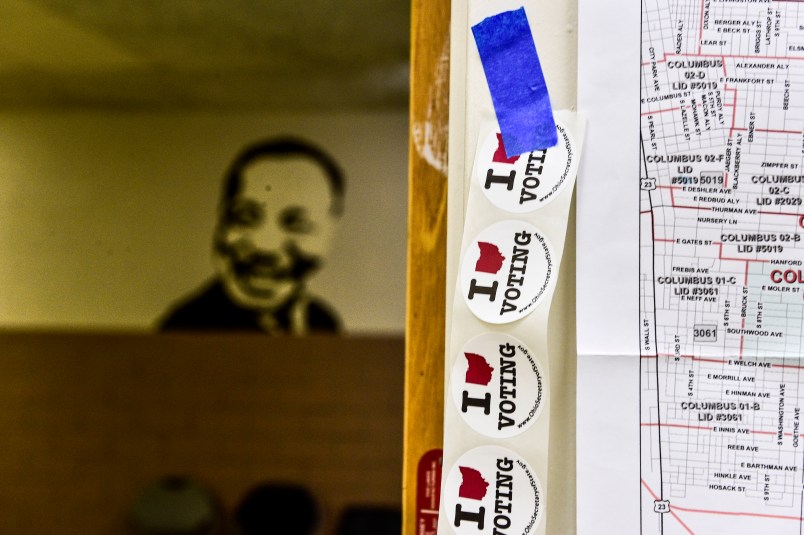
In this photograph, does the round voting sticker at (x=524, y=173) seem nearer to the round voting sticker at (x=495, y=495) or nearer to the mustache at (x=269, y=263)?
the round voting sticker at (x=495, y=495)

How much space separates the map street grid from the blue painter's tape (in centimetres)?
8

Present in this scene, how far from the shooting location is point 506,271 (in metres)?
0.44

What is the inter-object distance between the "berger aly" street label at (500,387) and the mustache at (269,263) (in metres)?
2.71

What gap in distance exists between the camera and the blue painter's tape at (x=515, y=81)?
443mm

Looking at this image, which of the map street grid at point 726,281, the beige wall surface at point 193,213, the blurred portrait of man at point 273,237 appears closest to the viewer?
the map street grid at point 726,281

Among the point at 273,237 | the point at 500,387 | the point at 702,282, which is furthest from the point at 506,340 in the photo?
the point at 273,237

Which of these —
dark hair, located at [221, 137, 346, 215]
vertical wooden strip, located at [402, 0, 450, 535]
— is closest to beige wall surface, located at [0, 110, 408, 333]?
dark hair, located at [221, 137, 346, 215]

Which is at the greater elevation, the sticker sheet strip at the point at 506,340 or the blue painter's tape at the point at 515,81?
the blue painter's tape at the point at 515,81

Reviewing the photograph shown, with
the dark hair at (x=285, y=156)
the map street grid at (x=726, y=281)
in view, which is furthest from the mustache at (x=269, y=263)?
the map street grid at (x=726, y=281)

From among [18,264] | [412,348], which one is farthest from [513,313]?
[18,264]

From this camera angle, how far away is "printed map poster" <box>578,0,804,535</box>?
0.42 metres

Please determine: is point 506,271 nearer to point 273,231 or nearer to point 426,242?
point 426,242

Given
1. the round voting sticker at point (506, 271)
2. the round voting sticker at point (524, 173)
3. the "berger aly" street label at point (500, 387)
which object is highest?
the round voting sticker at point (524, 173)

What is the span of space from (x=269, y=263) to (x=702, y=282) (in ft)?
9.44
